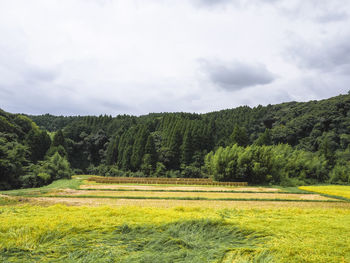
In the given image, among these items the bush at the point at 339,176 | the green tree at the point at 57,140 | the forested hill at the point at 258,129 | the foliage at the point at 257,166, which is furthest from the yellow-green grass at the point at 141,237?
the green tree at the point at 57,140

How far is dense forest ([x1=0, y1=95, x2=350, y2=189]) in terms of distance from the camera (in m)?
29.8

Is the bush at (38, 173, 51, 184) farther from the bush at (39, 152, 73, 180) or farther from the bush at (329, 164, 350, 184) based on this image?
the bush at (329, 164, 350, 184)

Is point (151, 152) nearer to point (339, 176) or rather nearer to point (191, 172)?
point (191, 172)

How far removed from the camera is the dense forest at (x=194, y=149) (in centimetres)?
2983

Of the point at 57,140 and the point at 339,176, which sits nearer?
the point at 339,176

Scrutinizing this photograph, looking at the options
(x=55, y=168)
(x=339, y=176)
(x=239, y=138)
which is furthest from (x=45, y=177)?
(x=339, y=176)

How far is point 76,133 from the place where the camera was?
215ft

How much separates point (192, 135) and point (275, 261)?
45.9 m

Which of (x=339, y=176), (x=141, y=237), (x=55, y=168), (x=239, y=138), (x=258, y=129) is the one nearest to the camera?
(x=141, y=237)

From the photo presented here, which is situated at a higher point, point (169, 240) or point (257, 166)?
point (257, 166)

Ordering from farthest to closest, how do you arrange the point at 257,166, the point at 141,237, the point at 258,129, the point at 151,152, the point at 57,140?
the point at 258,129, the point at 57,140, the point at 151,152, the point at 257,166, the point at 141,237

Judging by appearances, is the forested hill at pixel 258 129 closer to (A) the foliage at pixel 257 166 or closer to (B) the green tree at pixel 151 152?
(B) the green tree at pixel 151 152

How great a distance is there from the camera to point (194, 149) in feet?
164

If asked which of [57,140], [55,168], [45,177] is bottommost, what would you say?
[45,177]
